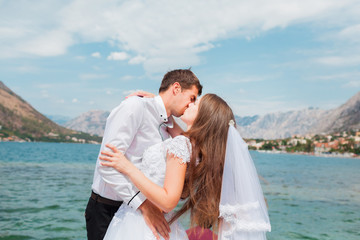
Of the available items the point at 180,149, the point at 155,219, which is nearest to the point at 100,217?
the point at 155,219

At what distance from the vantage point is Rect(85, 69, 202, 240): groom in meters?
2.95

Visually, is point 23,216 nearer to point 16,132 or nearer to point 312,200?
point 312,200

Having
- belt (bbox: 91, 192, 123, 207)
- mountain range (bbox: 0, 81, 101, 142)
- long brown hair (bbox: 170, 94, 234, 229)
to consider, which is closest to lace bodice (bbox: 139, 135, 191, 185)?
long brown hair (bbox: 170, 94, 234, 229)

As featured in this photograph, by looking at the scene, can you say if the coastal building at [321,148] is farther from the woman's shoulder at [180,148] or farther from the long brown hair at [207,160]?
the woman's shoulder at [180,148]

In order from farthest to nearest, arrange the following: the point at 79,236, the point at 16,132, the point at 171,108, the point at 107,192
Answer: the point at 16,132 < the point at 79,236 < the point at 171,108 < the point at 107,192

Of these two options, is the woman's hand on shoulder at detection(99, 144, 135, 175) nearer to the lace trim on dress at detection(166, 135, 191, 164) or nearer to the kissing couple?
the kissing couple

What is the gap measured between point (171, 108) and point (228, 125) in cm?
61

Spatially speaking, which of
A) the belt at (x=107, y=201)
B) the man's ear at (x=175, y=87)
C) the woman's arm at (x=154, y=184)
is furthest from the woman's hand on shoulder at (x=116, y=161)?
the man's ear at (x=175, y=87)

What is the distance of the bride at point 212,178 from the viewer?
3.09 meters

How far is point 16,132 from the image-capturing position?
570 feet

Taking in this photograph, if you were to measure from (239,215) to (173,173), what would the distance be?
0.88 metres

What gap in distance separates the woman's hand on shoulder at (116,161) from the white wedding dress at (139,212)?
0.84ft

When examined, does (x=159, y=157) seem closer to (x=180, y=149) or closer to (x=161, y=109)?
(x=180, y=149)

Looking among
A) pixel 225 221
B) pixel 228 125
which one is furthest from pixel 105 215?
pixel 228 125
